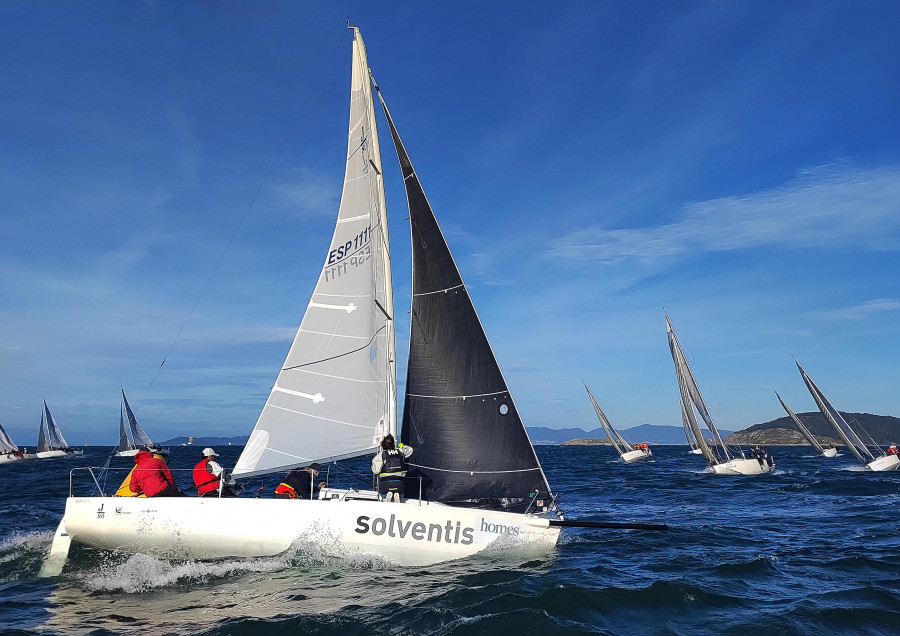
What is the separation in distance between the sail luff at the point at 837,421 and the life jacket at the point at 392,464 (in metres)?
36.2

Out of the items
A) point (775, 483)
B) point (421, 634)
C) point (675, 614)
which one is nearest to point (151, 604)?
point (421, 634)

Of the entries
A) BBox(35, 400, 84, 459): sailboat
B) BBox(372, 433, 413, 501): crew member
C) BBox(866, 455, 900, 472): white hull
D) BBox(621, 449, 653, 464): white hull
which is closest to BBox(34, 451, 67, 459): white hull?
BBox(35, 400, 84, 459): sailboat

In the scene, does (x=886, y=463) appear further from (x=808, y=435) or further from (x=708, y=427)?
(x=808, y=435)

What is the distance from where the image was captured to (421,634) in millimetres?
7000

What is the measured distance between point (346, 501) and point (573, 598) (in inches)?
153

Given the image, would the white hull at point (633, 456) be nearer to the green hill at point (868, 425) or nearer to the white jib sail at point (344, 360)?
the white jib sail at point (344, 360)

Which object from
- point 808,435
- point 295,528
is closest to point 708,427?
point 808,435

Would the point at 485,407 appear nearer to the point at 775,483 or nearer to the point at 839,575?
the point at 839,575

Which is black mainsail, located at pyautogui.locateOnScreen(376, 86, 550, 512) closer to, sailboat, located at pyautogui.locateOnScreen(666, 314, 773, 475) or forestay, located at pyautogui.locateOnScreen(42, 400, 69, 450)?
sailboat, located at pyautogui.locateOnScreen(666, 314, 773, 475)

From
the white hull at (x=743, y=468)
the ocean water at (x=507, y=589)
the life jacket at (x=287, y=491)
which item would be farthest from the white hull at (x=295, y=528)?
the white hull at (x=743, y=468)

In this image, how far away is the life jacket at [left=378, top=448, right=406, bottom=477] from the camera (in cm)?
1043

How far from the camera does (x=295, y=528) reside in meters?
9.78

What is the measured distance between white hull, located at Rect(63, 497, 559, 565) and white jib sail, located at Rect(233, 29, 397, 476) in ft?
5.12

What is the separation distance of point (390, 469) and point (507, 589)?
9.63 ft
